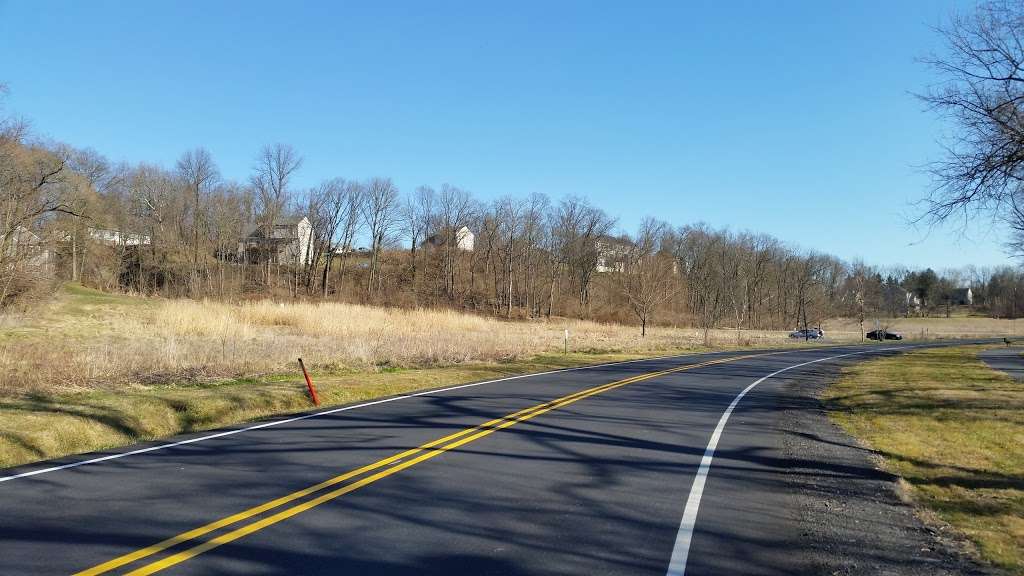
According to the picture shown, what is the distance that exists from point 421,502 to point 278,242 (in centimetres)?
7601

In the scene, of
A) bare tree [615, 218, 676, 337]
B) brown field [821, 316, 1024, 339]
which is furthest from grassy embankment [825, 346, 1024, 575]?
brown field [821, 316, 1024, 339]

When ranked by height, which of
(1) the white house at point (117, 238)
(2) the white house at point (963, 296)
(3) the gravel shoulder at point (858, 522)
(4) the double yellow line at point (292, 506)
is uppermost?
(1) the white house at point (117, 238)

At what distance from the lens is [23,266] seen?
94.1ft

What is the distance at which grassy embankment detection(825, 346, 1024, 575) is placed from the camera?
692 cm

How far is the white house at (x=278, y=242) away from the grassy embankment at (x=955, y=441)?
6668 centimetres

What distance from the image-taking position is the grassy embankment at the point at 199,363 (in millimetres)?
12266

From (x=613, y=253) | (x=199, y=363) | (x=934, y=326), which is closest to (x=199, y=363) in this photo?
(x=199, y=363)

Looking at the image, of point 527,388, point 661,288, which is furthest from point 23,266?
point 661,288

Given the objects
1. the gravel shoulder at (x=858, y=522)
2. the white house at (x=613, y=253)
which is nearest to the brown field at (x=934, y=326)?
the white house at (x=613, y=253)

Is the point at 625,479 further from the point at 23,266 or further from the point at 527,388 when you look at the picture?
the point at 23,266

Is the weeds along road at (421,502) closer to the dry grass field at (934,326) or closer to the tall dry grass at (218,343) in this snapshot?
the tall dry grass at (218,343)

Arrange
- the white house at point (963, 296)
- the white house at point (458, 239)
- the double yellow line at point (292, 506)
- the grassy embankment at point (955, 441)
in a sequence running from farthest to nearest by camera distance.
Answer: the white house at point (963, 296) → the white house at point (458, 239) → the grassy embankment at point (955, 441) → the double yellow line at point (292, 506)

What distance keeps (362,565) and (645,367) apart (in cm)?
2236

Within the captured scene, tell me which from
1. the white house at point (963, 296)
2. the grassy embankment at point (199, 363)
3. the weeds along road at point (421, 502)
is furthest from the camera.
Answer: the white house at point (963, 296)
